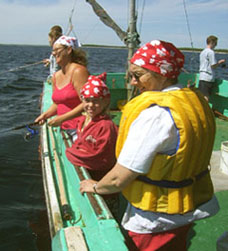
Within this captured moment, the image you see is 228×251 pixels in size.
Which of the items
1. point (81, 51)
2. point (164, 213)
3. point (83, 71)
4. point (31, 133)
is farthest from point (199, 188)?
point (31, 133)

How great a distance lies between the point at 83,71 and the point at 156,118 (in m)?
1.85

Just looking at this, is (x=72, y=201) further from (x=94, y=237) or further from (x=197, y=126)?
(x=197, y=126)

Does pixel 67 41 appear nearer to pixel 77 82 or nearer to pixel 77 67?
pixel 77 67

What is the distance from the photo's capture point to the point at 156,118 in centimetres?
144

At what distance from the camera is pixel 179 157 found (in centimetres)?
148

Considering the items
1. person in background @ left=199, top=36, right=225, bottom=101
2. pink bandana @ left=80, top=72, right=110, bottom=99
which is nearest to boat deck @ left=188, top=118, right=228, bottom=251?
pink bandana @ left=80, top=72, right=110, bottom=99

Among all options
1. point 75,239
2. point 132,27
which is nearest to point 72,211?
point 75,239

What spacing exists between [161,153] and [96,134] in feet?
3.67

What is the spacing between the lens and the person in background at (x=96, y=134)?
2.52m

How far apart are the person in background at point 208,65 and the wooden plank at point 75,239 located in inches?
223

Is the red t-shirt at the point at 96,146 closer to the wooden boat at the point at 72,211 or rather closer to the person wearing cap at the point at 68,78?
the wooden boat at the point at 72,211

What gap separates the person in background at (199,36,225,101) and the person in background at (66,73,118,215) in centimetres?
484

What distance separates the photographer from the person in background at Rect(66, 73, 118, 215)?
252 cm

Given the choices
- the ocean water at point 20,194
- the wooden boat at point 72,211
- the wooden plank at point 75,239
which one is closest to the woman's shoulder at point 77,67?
the ocean water at point 20,194
